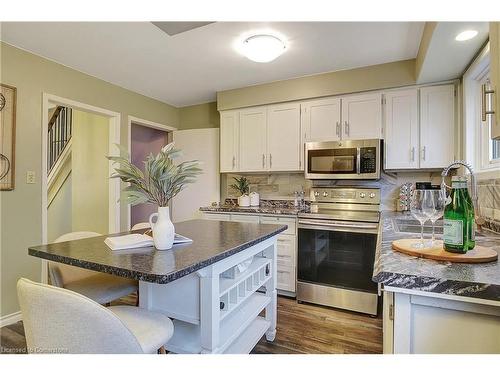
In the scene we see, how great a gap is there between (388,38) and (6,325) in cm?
399

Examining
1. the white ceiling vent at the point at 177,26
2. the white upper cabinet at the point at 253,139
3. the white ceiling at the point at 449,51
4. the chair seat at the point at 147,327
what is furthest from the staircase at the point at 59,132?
the white ceiling at the point at 449,51

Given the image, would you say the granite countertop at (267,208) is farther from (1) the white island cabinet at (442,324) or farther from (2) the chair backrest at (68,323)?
(2) the chair backrest at (68,323)

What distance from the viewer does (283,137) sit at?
3.21 metres

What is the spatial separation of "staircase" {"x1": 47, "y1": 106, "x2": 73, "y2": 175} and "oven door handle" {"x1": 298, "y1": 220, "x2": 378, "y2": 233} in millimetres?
3964

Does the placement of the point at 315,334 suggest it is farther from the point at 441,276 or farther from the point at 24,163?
the point at 24,163

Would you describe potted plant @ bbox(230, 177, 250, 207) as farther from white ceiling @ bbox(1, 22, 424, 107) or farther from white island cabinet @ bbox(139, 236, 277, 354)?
white island cabinet @ bbox(139, 236, 277, 354)

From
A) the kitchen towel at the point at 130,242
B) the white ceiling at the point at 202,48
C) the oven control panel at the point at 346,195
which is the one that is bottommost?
the kitchen towel at the point at 130,242

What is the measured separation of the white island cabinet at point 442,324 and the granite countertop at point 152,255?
2.31 feet

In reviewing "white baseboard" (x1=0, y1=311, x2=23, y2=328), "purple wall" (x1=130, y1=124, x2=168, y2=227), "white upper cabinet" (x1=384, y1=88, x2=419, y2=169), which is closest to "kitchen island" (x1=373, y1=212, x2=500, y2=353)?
"white upper cabinet" (x1=384, y1=88, x2=419, y2=169)

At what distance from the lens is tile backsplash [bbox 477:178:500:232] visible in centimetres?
161

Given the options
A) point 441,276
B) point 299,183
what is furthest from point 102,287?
point 299,183

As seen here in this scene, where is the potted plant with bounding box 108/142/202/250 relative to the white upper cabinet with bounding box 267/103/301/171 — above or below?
below

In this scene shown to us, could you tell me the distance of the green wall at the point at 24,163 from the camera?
2.29 metres

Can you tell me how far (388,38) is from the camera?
2186 mm
